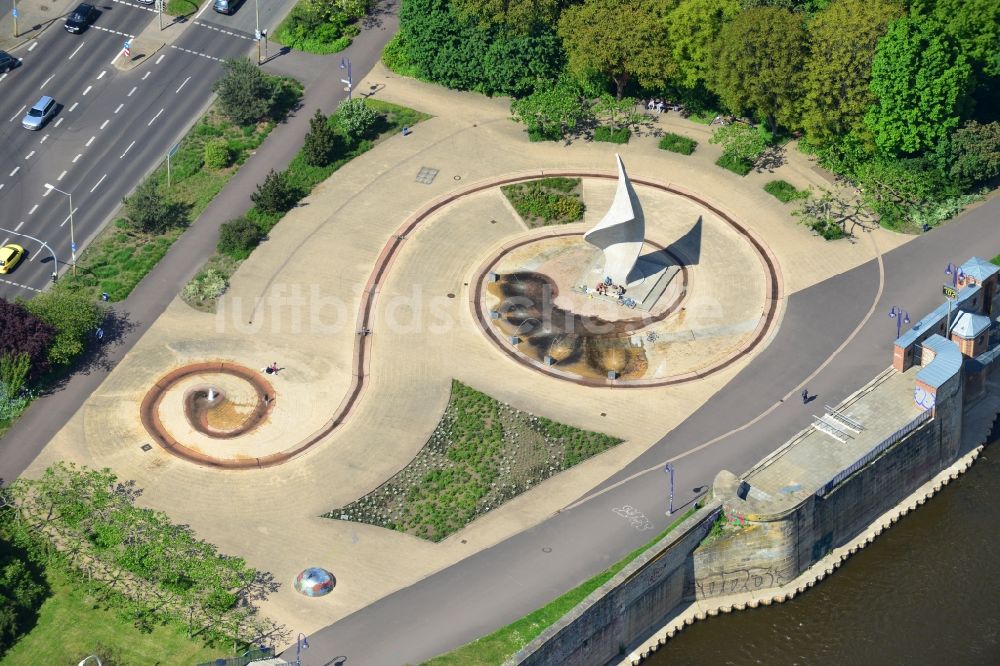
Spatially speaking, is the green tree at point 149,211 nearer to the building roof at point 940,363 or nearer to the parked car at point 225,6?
the parked car at point 225,6

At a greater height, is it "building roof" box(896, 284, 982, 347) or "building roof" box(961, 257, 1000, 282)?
"building roof" box(961, 257, 1000, 282)

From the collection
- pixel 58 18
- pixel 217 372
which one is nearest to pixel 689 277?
pixel 217 372

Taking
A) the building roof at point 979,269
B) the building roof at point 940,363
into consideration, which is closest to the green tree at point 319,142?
the building roof at point 940,363

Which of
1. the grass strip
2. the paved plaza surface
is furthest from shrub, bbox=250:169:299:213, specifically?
the grass strip

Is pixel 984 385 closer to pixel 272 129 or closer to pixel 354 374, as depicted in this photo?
pixel 354 374

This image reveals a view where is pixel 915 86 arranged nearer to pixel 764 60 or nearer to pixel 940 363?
pixel 764 60

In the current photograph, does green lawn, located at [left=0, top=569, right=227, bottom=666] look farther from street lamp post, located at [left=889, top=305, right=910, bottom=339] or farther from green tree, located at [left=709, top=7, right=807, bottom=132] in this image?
green tree, located at [left=709, top=7, right=807, bottom=132]
